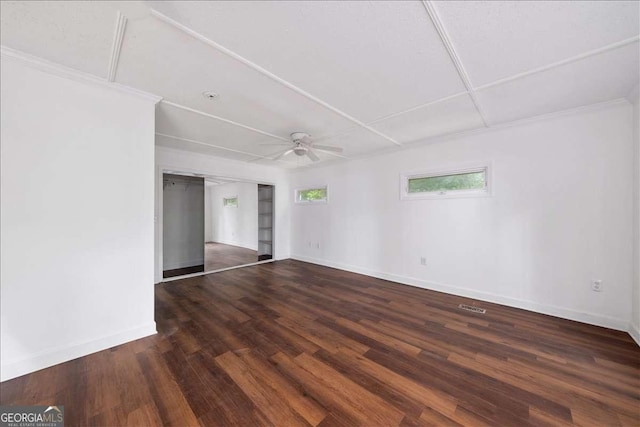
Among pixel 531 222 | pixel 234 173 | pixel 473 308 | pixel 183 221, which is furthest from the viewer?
pixel 183 221

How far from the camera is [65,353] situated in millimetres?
1917

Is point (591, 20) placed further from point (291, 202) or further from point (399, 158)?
point (291, 202)

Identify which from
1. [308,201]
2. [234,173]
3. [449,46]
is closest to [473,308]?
[449,46]

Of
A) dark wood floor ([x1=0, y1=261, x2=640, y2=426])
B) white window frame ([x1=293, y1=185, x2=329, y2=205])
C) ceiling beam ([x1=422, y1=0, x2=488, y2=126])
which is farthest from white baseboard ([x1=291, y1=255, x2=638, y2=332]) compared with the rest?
ceiling beam ([x1=422, y1=0, x2=488, y2=126])

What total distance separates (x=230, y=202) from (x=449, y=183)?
7.28 metres

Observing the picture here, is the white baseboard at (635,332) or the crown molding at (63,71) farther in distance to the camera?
the white baseboard at (635,332)

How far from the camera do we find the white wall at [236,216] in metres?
7.46

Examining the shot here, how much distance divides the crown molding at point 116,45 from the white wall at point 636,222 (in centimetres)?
442

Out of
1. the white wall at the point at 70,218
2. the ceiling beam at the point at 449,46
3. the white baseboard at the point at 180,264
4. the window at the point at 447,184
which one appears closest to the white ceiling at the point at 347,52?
the ceiling beam at the point at 449,46

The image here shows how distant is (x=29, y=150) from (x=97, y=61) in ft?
2.96

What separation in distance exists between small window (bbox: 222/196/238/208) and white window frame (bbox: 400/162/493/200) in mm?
6131

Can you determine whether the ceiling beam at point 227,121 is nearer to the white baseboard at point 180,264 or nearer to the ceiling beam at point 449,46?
the ceiling beam at point 449,46

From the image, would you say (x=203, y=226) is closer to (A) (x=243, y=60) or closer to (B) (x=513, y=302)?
(A) (x=243, y=60)

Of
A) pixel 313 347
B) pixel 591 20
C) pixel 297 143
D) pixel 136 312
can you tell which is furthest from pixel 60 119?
pixel 591 20
